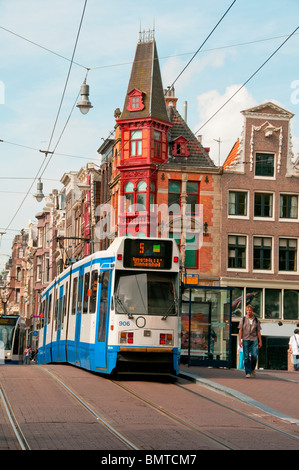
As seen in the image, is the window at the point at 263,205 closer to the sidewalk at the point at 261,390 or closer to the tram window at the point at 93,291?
the sidewalk at the point at 261,390

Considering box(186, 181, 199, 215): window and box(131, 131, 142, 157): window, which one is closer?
box(186, 181, 199, 215): window

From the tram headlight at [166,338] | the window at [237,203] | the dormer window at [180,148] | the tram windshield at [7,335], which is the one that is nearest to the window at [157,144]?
the dormer window at [180,148]

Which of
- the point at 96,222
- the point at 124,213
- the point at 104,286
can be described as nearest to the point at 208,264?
the point at 124,213

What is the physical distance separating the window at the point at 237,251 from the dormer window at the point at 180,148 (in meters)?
5.59

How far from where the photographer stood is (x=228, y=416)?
12922 mm

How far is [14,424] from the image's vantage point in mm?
11164

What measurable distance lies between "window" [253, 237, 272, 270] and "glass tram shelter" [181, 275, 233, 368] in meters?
21.6

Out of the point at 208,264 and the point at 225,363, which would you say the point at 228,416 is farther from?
the point at 208,264

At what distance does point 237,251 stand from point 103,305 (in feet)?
91.1

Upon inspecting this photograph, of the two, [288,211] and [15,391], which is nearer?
[15,391]

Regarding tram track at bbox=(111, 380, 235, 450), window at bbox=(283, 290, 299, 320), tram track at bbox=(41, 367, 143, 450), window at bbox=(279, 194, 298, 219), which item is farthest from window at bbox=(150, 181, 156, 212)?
tram track at bbox=(111, 380, 235, 450)

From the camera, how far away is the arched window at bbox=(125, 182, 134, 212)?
1794 inches

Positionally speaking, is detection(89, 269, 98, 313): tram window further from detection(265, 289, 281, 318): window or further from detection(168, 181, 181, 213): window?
detection(265, 289, 281, 318): window
